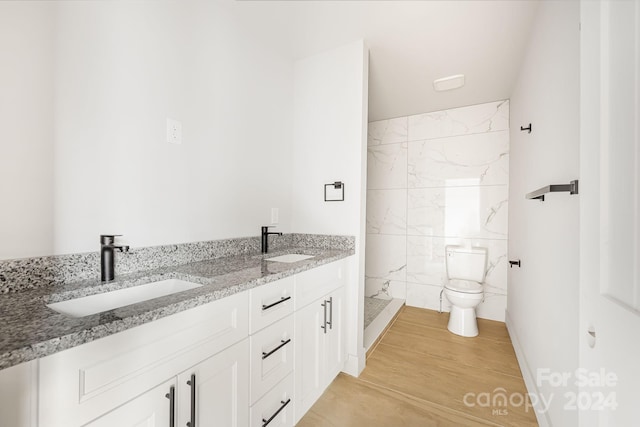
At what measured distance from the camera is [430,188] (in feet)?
10.2

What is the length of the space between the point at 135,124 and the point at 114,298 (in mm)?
796

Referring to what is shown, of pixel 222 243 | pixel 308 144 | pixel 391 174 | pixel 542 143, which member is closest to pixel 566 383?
pixel 542 143

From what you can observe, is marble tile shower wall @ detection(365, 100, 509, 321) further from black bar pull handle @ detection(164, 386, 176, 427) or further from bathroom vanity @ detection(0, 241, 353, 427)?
black bar pull handle @ detection(164, 386, 176, 427)

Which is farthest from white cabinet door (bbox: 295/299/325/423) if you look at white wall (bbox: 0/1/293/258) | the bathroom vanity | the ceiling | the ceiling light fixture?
the ceiling light fixture

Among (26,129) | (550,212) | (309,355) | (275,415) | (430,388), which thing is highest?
(26,129)

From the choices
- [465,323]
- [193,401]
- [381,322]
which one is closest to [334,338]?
[193,401]

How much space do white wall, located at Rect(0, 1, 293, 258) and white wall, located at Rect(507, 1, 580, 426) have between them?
1734mm

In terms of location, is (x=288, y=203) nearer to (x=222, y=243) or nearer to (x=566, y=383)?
(x=222, y=243)

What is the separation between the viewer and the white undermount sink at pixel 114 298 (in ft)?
2.89

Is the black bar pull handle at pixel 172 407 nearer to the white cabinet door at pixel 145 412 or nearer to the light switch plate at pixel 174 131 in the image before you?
the white cabinet door at pixel 145 412

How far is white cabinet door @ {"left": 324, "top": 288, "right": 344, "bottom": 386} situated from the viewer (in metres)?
1.62

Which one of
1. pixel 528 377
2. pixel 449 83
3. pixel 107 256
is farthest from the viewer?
pixel 449 83

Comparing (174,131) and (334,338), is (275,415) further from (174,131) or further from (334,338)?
(174,131)

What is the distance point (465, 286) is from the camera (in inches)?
99.4
